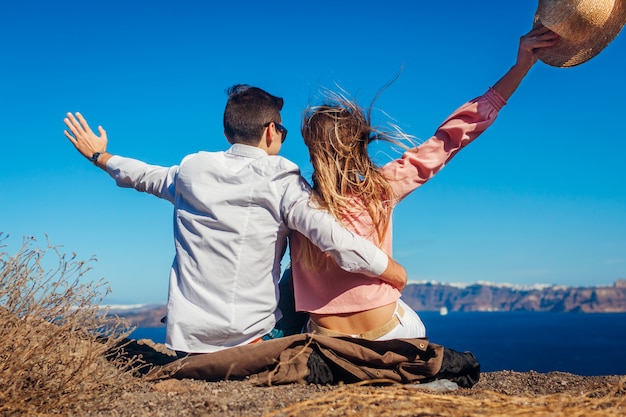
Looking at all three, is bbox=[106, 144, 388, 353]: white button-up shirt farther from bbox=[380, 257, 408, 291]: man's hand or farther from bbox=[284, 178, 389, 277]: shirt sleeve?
bbox=[380, 257, 408, 291]: man's hand

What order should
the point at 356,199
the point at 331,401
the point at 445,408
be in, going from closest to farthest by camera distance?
the point at 445,408
the point at 331,401
the point at 356,199

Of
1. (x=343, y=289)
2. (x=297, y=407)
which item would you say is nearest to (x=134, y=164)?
(x=343, y=289)

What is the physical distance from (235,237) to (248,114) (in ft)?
2.62

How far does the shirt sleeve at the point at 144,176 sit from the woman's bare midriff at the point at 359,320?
52.0 inches

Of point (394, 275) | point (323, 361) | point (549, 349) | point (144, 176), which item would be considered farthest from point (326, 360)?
point (549, 349)

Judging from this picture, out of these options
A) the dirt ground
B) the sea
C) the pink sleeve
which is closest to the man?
the dirt ground

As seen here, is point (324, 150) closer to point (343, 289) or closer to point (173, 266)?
point (343, 289)

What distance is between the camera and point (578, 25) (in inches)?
156

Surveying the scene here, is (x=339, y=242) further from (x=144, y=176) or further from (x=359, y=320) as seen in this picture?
(x=144, y=176)

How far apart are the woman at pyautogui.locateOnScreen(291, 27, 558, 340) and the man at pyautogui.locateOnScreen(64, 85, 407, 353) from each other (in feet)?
0.51

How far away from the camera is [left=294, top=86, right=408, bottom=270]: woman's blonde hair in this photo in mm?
3744

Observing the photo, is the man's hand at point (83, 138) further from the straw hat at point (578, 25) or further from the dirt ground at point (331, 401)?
the straw hat at point (578, 25)

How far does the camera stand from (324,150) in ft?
Result: 12.5

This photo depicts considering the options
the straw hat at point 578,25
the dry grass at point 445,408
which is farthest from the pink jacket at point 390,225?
the dry grass at point 445,408
